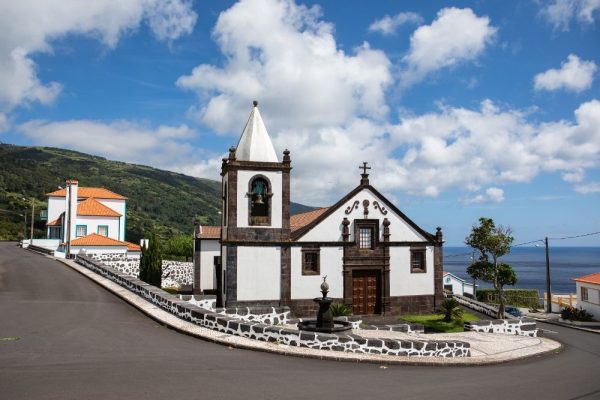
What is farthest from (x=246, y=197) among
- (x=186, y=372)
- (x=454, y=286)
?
(x=454, y=286)

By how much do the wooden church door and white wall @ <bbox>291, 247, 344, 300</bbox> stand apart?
3.08ft

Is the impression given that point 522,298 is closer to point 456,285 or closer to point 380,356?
point 456,285

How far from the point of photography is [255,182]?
2480 cm

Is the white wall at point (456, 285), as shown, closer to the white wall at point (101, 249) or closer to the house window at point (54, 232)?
the white wall at point (101, 249)

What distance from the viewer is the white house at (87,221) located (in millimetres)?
42281

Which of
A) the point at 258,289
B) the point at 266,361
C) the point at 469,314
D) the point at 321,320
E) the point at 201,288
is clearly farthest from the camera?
the point at 201,288

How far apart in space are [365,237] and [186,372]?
18.2 meters

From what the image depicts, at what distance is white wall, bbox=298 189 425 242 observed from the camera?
25.9m

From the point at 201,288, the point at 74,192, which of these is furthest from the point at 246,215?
the point at 74,192

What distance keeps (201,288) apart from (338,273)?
32.1ft

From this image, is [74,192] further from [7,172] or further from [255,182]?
[7,172]

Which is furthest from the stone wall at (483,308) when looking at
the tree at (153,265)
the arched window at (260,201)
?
the tree at (153,265)

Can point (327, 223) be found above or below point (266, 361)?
above

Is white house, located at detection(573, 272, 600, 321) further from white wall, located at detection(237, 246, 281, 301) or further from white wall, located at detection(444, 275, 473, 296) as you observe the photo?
white wall, located at detection(237, 246, 281, 301)
